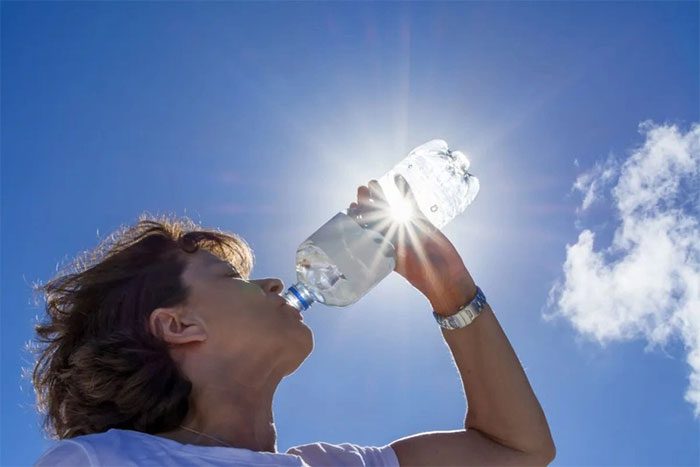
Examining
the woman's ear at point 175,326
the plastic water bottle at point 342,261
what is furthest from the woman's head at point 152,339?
the plastic water bottle at point 342,261

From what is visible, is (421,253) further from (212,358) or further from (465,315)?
(212,358)

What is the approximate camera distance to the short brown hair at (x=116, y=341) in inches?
107

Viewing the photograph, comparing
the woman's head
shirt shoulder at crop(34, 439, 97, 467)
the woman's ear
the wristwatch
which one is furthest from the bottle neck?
shirt shoulder at crop(34, 439, 97, 467)

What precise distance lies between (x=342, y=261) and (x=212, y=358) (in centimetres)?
106

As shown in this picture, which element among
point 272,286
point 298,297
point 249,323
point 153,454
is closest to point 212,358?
point 249,323

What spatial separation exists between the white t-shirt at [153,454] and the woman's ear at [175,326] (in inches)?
19.7

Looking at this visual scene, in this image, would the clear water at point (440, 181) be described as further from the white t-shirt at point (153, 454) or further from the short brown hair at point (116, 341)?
the white t-shirt at point (153, 454)

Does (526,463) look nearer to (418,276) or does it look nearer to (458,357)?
(458,357)

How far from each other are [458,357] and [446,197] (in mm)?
2353

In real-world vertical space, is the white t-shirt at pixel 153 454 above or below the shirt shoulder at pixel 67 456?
above

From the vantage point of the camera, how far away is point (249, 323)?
2.75 meters

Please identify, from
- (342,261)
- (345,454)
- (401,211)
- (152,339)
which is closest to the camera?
(345,454)

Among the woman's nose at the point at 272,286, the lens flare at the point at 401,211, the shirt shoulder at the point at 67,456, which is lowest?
the shirt shoulder at the point at 67,456

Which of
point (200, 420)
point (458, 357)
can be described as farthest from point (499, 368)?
point (200, 420)
